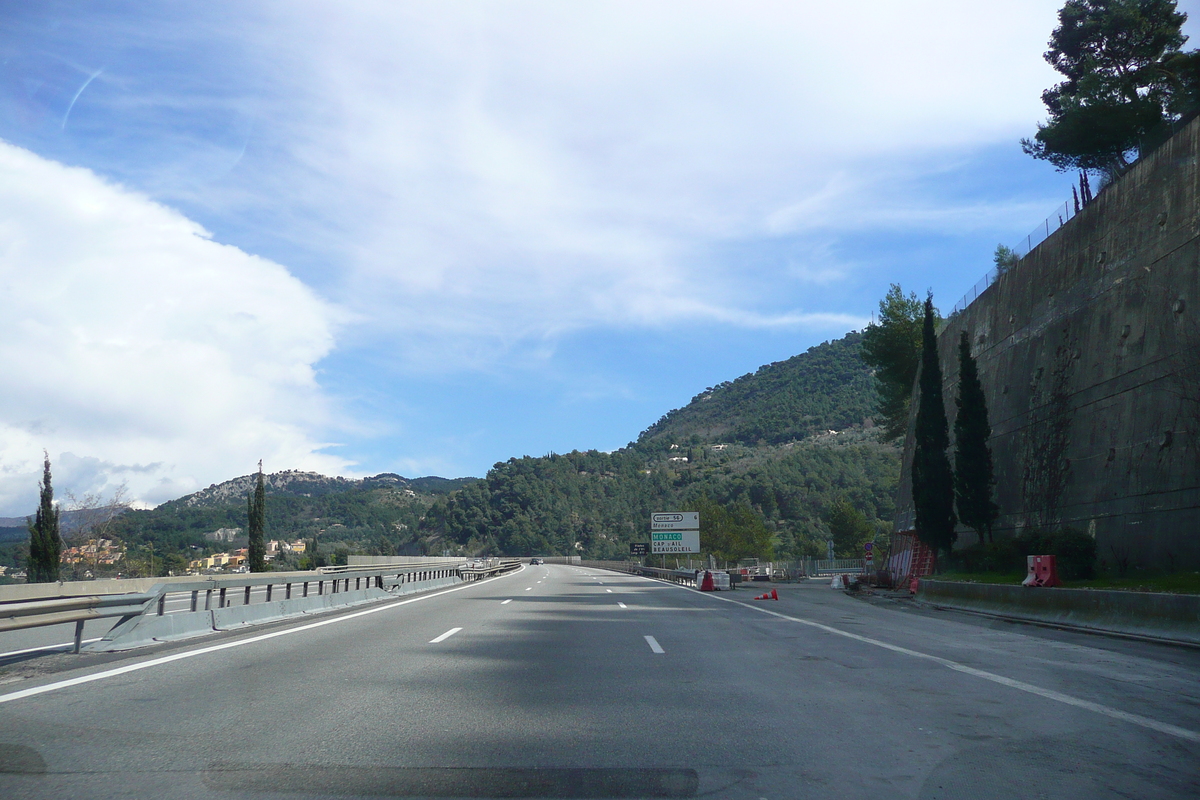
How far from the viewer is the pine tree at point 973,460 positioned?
3253cm

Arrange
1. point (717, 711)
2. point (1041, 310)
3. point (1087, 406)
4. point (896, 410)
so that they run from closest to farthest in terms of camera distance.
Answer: point (717, 711)
point (1087, 406)
point (1041, 310)
point (896, 410)

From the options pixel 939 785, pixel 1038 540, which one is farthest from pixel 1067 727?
pixel 1038 540

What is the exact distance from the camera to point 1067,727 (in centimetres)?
725

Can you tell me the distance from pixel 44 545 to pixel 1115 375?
155 ft

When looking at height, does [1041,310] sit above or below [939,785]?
above

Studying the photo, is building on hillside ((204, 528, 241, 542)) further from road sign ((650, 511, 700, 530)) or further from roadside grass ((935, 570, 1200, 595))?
roadside grass ((935, 570, 1200, 595))

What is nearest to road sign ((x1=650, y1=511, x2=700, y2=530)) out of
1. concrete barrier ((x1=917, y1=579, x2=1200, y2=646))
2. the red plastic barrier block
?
concrete barrier ((x1=917, y1=579, x2=1200, y2=646))

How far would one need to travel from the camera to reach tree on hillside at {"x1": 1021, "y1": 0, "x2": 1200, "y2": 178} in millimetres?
36778

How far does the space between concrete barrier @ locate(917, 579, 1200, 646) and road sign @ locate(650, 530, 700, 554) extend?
43.9 m

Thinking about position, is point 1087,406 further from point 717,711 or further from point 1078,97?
point 717,711

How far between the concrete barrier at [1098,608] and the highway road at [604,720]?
980 millimetres

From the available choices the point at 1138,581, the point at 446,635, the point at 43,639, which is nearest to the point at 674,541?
the point at 1138,581

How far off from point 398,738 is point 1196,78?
3918 cm

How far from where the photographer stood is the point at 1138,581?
19.2m
